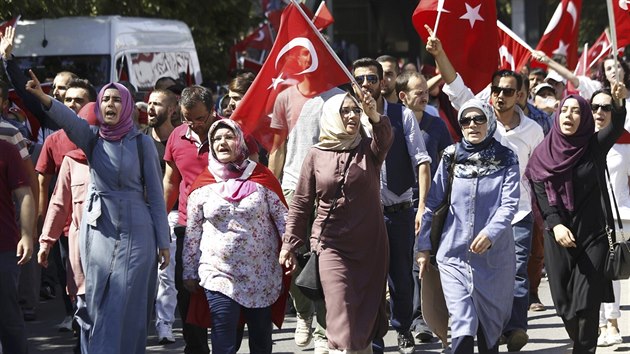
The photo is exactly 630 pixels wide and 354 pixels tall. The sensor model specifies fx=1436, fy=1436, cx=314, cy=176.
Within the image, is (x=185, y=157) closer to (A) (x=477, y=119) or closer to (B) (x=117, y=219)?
(B) (x=117, y=219)

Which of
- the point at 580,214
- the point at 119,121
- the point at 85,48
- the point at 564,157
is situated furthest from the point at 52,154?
the point at 85,48

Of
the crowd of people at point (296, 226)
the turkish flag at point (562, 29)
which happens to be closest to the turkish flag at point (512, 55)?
the turkish flag at point (562, 29)

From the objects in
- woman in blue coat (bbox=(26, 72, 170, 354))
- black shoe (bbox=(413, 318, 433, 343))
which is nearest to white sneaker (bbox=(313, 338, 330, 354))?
black shoe (bbox=(413, 318, 433, 343))

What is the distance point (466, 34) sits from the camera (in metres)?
10.6

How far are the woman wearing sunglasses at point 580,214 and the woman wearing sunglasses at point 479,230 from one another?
1.44 ft

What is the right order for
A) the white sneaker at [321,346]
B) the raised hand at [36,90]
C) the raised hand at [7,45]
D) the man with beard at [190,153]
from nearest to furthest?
the raised hand at [36,90] < the raised hand at [7,45] < the man with beard at [190,153] < the white sneaker at [321,346]

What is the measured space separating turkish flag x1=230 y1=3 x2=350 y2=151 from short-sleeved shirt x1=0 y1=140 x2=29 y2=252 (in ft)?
5.25

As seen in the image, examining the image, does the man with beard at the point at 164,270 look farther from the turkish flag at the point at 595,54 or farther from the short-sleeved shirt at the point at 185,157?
the turkish flag at the point at 595,54

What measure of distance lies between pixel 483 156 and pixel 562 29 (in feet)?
25.6

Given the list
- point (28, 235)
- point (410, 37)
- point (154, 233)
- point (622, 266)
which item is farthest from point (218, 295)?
point (410, 37)

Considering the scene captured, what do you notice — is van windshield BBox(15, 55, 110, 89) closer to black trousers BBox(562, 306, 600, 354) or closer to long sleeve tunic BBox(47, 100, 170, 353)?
long sleeve tunic BBox(47, 100, 170, 353)

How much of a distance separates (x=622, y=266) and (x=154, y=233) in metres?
2.82

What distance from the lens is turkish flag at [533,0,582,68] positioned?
15.7 m

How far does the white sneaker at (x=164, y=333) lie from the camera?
1060 centimetres
